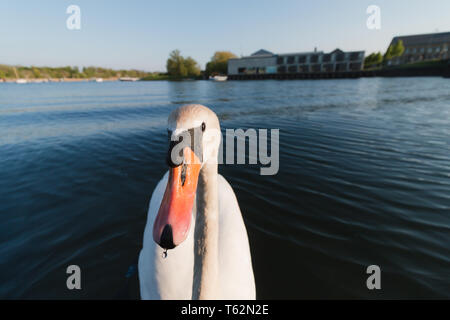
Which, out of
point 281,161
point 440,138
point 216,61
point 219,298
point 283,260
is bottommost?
point 283,260

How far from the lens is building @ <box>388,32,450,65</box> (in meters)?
86.5

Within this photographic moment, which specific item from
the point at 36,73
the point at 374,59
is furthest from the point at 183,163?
the point at 36,73

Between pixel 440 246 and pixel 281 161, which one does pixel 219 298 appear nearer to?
pixel 440 246

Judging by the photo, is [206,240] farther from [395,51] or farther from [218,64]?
[218,64]

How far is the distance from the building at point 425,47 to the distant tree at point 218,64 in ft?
259

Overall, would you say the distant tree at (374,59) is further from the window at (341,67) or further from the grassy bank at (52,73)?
the grassy bank at (52,73)

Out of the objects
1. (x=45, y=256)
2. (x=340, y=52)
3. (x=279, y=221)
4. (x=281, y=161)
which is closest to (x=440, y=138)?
(x=281, y=161)

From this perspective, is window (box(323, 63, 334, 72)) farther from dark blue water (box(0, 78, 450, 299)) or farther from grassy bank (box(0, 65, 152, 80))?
grassy bank (box(0, 65, 152, 80))

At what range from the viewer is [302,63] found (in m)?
92.5

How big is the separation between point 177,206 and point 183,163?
38 centimetres

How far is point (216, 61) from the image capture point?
127625 millimetres

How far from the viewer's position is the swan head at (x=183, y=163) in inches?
63.1

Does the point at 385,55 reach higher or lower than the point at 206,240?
higher
